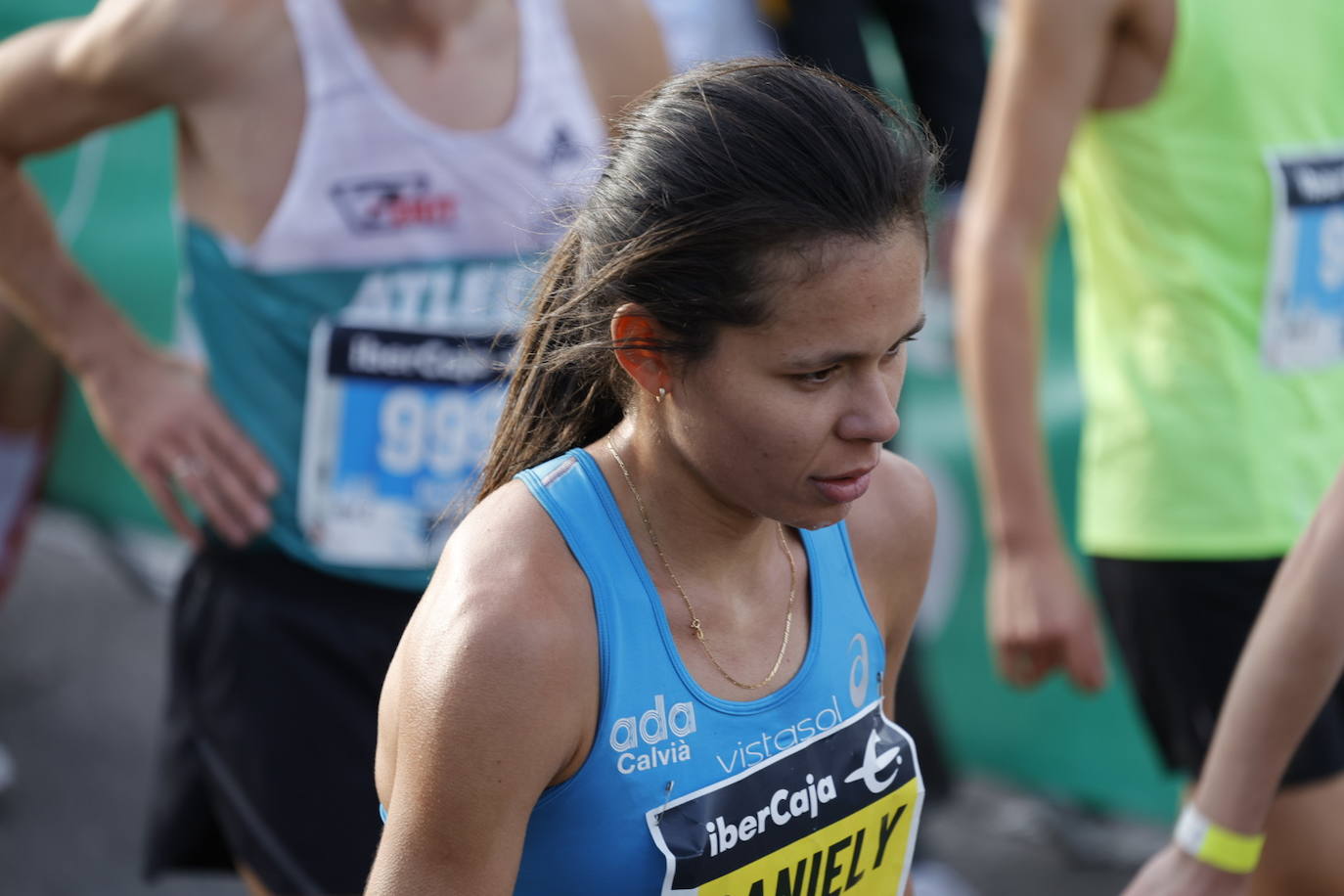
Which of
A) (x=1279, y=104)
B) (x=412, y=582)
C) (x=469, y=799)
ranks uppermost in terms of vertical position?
(x=1279, y=104)

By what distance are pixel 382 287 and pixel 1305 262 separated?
140cm

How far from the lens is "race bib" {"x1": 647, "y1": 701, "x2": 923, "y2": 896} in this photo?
1739mm

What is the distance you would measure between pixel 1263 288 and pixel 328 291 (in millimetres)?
1420

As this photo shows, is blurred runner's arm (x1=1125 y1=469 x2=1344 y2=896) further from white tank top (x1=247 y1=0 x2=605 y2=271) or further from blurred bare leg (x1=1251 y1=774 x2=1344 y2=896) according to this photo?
white tank top (x1=247 y1=0 x2=605 y2=271)

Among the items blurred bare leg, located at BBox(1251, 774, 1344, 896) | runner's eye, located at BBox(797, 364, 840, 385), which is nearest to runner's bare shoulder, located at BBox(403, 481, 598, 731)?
runner's eye, located at BBox(797, 364, 840, 385)

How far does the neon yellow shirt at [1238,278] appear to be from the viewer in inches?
110

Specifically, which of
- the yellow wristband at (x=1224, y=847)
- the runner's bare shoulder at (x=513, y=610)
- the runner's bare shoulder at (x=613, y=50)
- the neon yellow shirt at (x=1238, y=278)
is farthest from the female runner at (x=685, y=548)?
the neon yellow shirt at (x=1238, y=278)

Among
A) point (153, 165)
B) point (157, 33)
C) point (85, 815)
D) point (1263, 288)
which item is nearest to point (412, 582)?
point (157, 33)

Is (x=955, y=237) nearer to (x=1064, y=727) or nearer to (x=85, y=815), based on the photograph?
(x=1064, y=727)

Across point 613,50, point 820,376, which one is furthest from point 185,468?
point 820,376

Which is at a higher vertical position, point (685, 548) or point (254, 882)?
point (685, 548)

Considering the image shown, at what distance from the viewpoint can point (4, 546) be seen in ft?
15.3

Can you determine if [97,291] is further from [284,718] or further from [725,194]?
[725,194]

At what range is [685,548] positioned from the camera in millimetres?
1861
